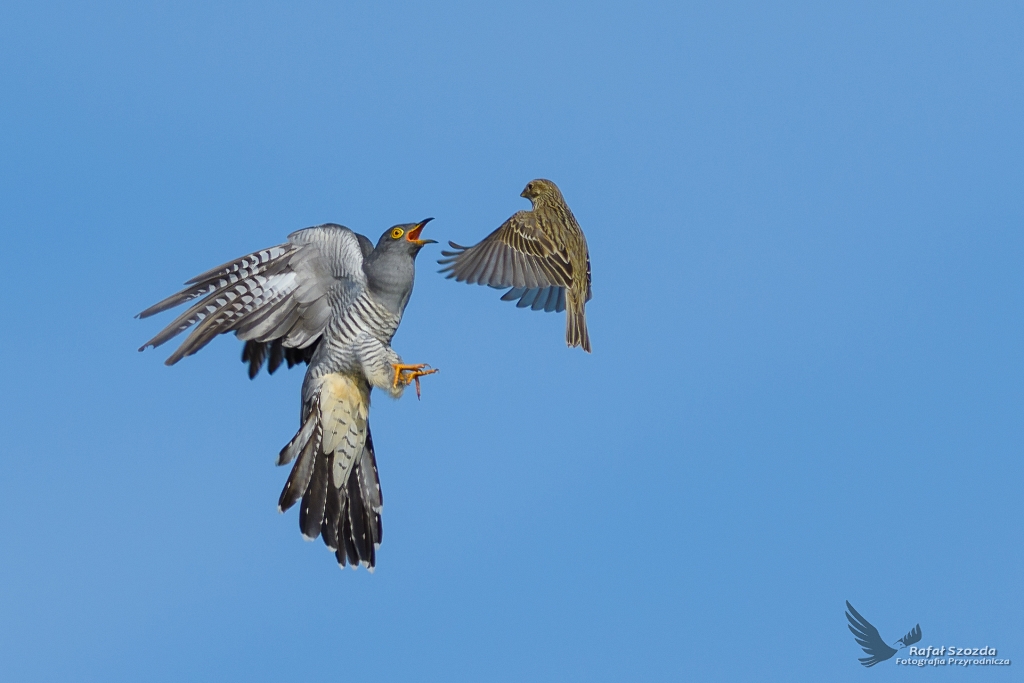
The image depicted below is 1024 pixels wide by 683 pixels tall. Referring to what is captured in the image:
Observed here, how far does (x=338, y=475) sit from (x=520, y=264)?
3.08 metres

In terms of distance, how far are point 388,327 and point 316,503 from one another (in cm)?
152

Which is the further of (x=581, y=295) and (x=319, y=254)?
(x=581, y=295)

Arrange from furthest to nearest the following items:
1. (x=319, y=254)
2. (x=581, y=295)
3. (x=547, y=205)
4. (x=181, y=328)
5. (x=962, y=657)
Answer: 1. (x=547, y=205)
2. (x=581, y=295)
3. (x=962, y=657)
4. (x=319, y=254)
5. (x=181, y=328)

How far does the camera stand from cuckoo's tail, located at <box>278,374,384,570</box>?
34.3ft

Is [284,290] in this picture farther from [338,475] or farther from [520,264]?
[520,264]

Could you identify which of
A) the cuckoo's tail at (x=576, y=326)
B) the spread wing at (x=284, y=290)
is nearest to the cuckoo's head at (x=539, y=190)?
the cuckoo's tail at (x=576, y=326)

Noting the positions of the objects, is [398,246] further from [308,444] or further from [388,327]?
[308,444]

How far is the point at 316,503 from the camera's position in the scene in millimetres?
10594

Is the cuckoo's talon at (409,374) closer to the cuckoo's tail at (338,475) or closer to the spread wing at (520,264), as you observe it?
the cuckoo's tail at (338,475)

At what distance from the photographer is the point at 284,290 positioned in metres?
10.2

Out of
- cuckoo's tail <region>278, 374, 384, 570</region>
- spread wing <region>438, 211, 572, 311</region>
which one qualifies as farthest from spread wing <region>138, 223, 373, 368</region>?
spread wing <region>438, 211, 572, 311</region>

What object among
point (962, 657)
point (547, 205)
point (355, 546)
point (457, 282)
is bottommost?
point (962, 657)

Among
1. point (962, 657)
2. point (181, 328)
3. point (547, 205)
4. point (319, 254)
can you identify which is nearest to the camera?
point (181, 328)

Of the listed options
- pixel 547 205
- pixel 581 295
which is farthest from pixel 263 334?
pixel 547 205
